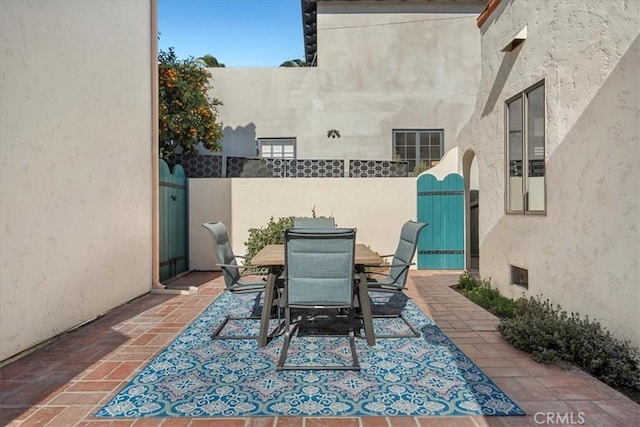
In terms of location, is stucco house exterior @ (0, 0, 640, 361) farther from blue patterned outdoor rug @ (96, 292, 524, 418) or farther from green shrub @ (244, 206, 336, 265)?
blue patterned outdoor rug @ (96, 292, 524, 418)

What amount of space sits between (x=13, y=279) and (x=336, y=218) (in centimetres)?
545

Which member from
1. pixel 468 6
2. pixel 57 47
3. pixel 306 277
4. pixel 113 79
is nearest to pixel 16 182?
pixel 57 47

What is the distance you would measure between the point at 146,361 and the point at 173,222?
14.0 ft

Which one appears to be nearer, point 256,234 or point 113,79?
point 113,79

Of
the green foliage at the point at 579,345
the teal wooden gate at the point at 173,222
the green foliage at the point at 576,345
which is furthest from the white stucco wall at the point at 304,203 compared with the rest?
the green foliage at the point at 579,345

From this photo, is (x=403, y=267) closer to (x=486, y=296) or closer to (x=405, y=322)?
(x=405, y=322)

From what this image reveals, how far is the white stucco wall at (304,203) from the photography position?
7.83m

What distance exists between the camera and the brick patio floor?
2291mm

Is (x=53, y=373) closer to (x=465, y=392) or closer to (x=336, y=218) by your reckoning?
(x=465, y=392)

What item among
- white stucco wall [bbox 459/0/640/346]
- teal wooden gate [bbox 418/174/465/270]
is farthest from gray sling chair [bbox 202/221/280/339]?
teal wooden gate [bbox 418/174/465/270]

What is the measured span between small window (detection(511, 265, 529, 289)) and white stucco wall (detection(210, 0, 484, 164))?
236 inches

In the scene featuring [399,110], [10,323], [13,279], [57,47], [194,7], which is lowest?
[10,323]

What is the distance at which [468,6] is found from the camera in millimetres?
10891

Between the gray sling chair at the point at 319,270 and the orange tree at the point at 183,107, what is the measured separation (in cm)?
585
